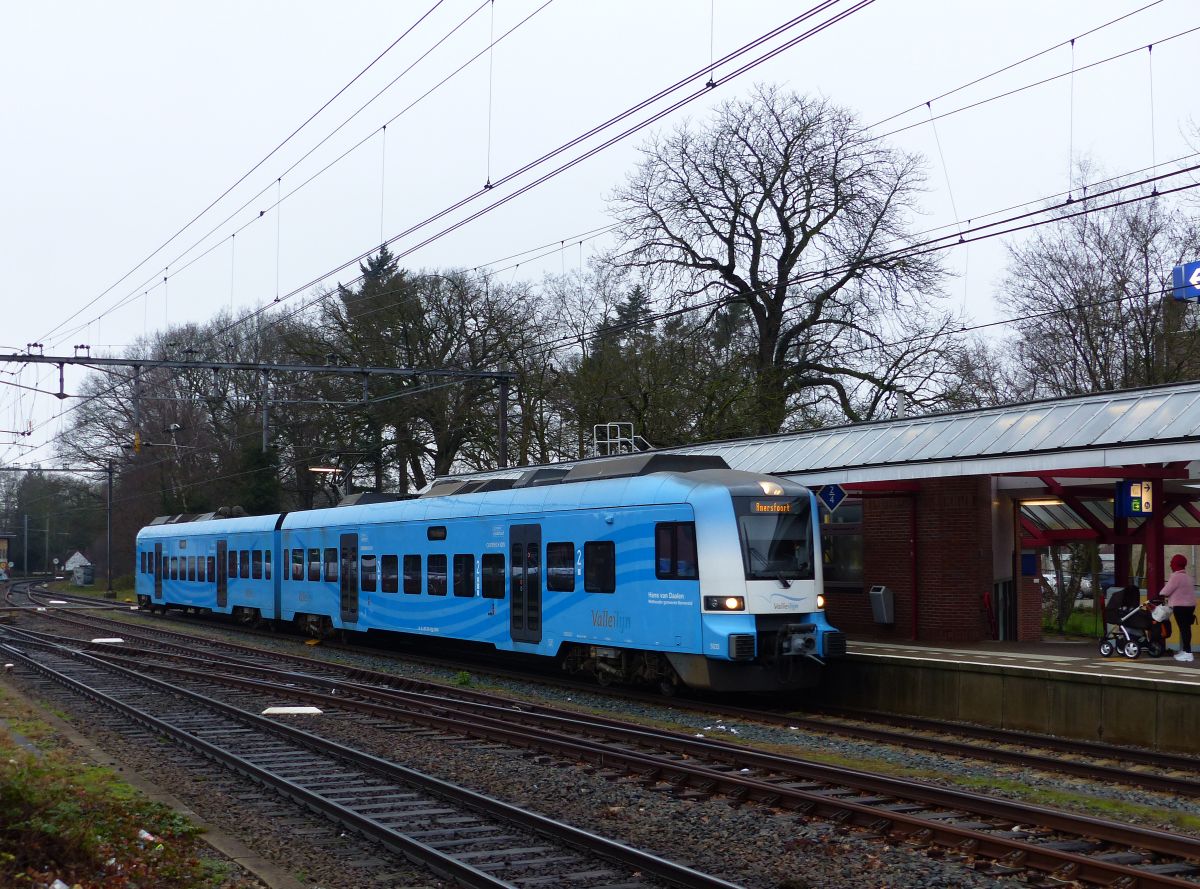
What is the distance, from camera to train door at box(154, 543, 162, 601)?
1612 inches

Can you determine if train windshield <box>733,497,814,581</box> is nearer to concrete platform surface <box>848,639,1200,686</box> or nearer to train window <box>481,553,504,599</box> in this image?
concrete platform surface <box>848,639,1200,686</box>

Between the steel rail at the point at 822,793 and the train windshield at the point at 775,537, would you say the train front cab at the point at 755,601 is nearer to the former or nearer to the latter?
the train windshield at the point at 775,537

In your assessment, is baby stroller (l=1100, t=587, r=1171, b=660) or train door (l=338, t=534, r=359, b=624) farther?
train door (l=338, t=534, r=359, b=624)

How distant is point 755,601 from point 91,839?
949 cm

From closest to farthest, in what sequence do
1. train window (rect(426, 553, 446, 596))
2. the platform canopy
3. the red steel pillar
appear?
the platform canopy → the red steel pillar → train window (rect(426, 553, 446, 596))

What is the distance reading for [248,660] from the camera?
23891mm

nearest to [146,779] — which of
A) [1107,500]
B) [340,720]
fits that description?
[340,720]

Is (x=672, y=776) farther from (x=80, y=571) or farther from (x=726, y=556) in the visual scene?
(x=80, y=571)

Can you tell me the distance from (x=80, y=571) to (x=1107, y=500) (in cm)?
6460

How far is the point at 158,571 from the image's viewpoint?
1625 inches

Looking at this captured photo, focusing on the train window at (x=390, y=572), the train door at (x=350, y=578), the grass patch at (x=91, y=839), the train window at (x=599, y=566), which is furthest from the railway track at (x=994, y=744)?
the train door at (x=350, y=578)

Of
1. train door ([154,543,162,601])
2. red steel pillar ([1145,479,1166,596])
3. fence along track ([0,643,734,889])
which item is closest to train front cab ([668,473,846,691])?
red steel pillar ([1145,479,1166,596])

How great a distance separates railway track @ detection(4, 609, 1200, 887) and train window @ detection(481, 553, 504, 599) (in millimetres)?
2425

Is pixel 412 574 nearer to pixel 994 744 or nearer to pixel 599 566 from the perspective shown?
pixel 599 566
